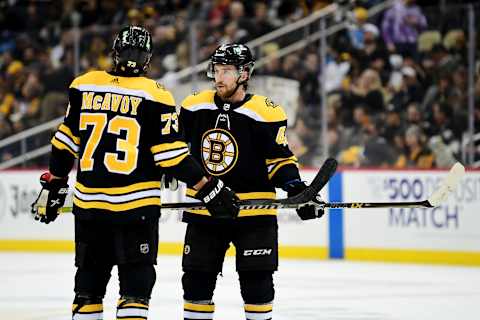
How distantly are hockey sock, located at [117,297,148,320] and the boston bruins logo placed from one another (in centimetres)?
74

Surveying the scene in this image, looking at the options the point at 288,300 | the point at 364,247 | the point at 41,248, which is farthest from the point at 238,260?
the point at 41,248

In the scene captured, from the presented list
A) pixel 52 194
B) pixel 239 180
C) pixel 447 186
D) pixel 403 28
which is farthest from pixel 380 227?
pixel 52 194

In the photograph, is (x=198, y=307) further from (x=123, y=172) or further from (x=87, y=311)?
(x=123, y=172)

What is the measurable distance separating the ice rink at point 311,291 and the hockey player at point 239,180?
5.32 ft

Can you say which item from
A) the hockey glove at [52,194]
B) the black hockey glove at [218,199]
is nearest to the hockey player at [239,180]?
the black hockey glove at [218,199]

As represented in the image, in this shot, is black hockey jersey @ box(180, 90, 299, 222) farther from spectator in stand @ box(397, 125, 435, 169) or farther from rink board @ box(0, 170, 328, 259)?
rink board @ box(0, 170, 328, 259)

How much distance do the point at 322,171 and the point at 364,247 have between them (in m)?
4.95

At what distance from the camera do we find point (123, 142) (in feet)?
13.8

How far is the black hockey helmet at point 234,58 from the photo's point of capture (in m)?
4.73

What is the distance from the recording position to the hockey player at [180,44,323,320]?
4668 mm

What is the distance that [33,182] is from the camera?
35.4 feet

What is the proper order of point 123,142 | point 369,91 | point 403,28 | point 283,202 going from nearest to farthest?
point 123,142 < point 283,202 < point 403,28 < point 369,91

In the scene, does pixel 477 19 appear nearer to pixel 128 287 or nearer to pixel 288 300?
pixel 288 300

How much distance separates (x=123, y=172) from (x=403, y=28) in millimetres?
6102
